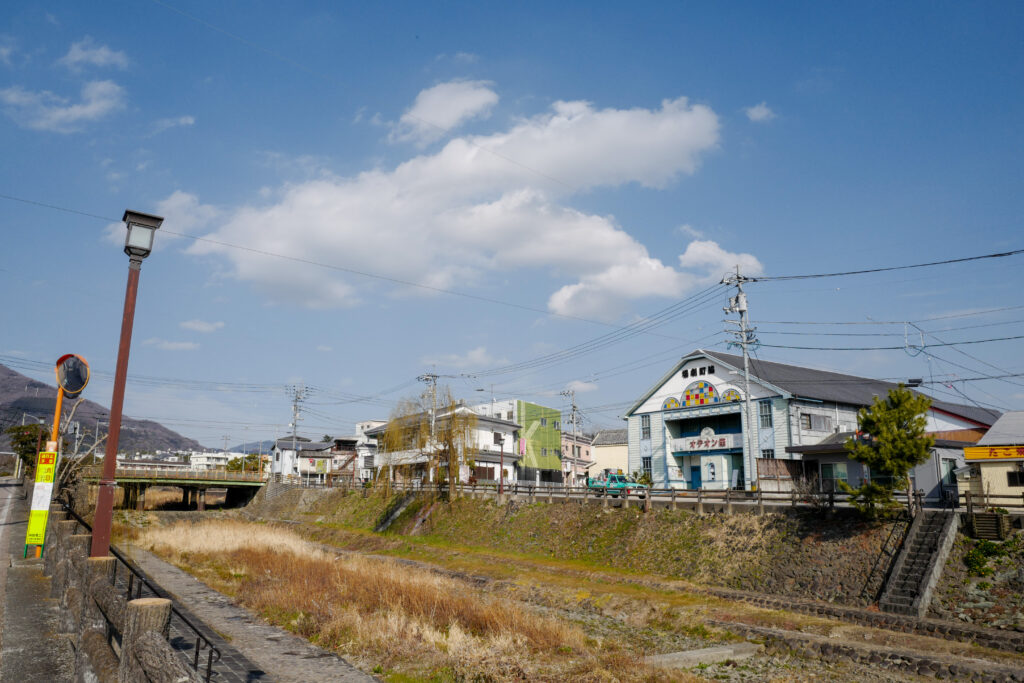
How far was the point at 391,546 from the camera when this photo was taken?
1607 inches

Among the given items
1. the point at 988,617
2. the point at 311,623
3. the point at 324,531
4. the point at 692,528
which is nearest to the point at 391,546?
the point at 324,531

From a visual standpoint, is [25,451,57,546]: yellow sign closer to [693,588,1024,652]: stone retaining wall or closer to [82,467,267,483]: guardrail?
[693,588,1024,652]: stone retaining wall

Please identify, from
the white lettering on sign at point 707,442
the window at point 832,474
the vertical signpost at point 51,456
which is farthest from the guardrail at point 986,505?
the vertical signpost at point 51,456

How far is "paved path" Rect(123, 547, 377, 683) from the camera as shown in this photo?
11633mm

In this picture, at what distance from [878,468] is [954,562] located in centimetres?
386

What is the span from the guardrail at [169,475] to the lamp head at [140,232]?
189 feet

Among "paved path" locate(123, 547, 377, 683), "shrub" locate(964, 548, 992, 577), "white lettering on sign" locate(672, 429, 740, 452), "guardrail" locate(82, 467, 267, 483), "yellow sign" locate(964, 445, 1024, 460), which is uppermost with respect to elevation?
"white lettering on sign" locate(672, 429, 740, 452)

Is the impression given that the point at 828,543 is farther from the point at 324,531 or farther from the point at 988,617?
the point at 324,531

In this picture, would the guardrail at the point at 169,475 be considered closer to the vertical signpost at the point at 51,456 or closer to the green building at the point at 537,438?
the green building at the point at 537,438

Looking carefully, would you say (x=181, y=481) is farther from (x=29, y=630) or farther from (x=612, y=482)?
(x=29, y=630)

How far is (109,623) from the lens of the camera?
7.64 m

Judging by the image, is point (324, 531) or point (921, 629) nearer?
point (921, 629)

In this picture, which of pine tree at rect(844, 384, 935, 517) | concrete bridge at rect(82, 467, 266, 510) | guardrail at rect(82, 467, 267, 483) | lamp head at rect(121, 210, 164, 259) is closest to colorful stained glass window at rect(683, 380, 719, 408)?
pine tree at rect(844, 384, 935, 517)

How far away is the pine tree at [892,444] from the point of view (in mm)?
A: 22266
